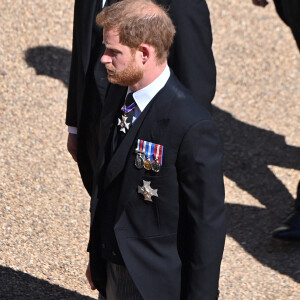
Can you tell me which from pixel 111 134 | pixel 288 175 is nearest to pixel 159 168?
pixel 111 134

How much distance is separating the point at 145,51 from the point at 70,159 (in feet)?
11.3

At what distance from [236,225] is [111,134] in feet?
9.17

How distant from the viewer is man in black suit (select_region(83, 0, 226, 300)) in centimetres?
290

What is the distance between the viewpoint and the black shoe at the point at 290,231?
554 cm

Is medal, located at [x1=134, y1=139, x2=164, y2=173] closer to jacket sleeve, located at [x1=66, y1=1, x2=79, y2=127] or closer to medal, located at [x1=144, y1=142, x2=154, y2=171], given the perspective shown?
medal, located at [x1=144, y1=142, x2=154, y2=171]

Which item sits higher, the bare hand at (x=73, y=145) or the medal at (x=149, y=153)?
the medal at (x=149, y=153)

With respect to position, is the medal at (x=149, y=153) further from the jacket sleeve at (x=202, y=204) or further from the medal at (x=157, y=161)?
the jacket sleeve at (x=202, y=204)

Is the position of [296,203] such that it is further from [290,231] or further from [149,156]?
[149,156]

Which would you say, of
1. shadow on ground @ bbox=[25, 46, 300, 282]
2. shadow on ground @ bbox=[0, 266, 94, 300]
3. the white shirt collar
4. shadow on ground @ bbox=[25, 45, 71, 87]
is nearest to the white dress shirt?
the white shirt collar

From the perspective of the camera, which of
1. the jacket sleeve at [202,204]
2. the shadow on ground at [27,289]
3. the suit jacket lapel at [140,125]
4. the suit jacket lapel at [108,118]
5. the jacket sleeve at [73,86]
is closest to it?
the jacket sleeve at [202,204]

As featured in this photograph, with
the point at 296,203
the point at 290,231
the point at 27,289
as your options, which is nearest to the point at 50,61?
the point at 296,203

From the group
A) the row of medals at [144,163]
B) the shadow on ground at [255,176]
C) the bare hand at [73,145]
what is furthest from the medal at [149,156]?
the shadow on ground at [255,176]

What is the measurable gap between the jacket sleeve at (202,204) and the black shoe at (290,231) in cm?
260

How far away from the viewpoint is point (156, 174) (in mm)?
2998
